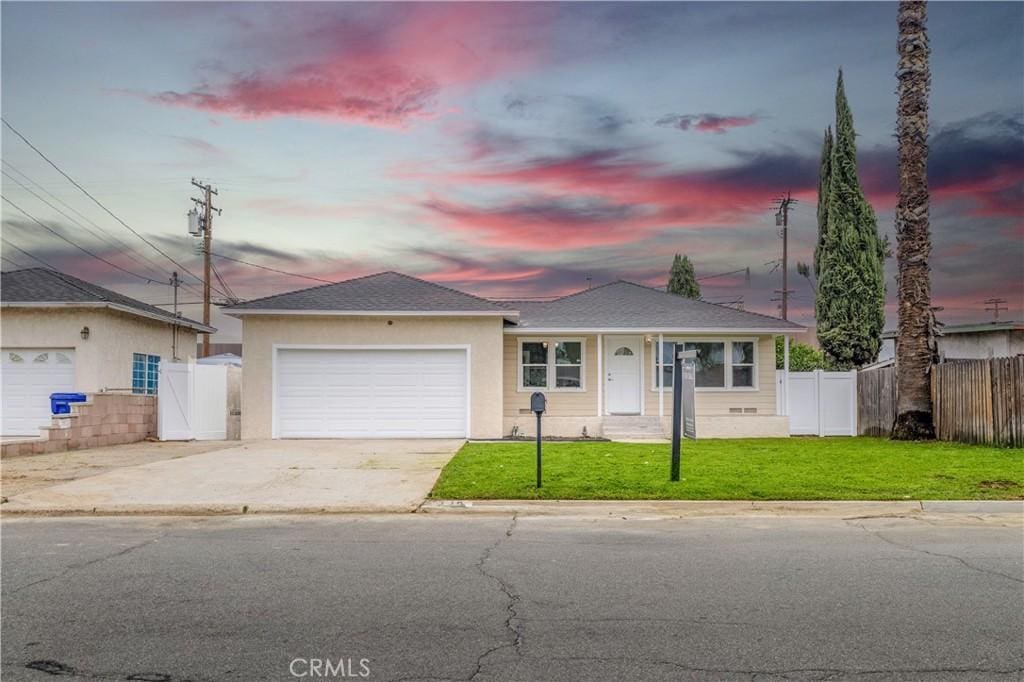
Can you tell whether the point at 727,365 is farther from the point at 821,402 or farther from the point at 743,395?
the point at 821,402

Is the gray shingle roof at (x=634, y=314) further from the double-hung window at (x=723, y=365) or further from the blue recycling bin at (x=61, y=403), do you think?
the blue recycling bin at (x=61, y=403)

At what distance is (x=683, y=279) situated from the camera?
46812mm

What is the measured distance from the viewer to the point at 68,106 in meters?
19.9

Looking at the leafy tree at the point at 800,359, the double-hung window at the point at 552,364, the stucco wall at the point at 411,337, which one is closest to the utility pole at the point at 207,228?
the stucco wall at the point at 411,337

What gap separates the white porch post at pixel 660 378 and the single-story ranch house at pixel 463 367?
42 millimetres

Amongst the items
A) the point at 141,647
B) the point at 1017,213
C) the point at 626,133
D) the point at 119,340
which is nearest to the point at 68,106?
the point at 119,340

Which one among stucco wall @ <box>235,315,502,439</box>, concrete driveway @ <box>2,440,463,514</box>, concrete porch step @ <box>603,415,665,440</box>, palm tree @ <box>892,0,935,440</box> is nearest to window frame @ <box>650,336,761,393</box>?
concrete porch step @ <box>603,415,665,440</box>

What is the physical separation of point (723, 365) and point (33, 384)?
1955 centimetres

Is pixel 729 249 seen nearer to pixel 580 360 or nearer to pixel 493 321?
pixel 580 360

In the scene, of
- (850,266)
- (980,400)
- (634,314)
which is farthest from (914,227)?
(850,266)

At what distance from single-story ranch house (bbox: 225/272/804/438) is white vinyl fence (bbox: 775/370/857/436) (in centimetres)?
64

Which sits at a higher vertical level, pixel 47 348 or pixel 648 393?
pixel 47 348

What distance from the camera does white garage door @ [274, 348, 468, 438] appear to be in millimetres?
20625

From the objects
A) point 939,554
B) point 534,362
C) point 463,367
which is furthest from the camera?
point 534,362
